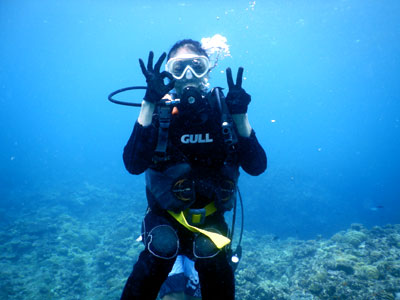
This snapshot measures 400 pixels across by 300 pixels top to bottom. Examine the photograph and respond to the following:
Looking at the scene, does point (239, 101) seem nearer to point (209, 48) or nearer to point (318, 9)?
point (209, 48)

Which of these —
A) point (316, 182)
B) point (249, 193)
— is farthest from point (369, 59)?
point (249, 193)

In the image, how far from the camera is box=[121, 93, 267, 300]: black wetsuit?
→ 95.1 inches

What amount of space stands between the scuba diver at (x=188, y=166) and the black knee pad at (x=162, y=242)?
0.03ft

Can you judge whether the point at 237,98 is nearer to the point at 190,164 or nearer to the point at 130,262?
the point at 190,164

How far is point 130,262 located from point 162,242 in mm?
10550

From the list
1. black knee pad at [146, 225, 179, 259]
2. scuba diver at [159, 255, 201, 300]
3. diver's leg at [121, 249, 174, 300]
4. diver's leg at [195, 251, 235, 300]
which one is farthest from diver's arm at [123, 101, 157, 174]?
scuba diver at [159, 255, 201, 300]

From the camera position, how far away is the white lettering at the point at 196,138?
2.77 meters

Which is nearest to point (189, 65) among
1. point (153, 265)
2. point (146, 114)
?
point (146, 114)

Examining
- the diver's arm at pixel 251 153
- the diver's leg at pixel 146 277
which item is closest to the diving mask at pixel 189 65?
the diver's arm at pixel 251 153

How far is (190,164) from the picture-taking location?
110 inches

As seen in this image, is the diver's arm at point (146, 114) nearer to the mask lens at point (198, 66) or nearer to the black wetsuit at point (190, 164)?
the black wetsuit at point (190, 164)

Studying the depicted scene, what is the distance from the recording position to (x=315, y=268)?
29.3 feet

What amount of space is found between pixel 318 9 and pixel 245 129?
50.7 m

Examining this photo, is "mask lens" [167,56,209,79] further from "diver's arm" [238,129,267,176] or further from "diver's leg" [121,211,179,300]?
"diver's leg" [121,211,179,300]
